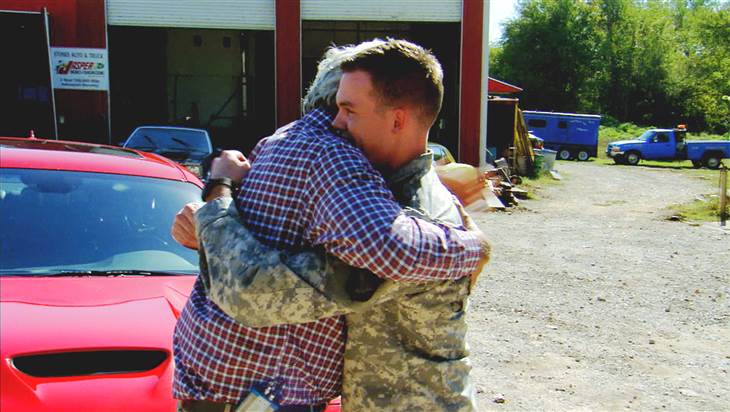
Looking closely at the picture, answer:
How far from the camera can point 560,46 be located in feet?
Result: 213

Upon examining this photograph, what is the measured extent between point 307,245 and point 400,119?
369 mm

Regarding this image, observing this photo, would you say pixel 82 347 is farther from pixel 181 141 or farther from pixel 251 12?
pixel 251 12

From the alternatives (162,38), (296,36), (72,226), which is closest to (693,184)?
(296,36)

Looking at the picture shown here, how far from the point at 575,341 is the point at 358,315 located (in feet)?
16.0

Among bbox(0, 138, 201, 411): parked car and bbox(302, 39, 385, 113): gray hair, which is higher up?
bbox(302, 39, 385, 113): gray hair

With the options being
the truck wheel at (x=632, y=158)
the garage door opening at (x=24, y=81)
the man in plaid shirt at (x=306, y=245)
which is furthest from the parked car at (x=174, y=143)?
the truck wheel at (x=632, y=158)

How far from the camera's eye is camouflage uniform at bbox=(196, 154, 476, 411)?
65.9 inches

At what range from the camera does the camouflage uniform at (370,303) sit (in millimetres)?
1674

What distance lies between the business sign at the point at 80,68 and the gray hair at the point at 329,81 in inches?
688

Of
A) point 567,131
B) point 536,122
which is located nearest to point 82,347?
point 536,122

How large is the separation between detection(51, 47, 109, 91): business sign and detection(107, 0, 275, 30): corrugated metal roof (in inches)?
58.4

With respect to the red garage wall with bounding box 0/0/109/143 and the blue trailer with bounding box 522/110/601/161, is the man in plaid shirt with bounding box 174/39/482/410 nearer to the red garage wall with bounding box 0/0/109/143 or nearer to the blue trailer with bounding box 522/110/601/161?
the red garage wall with bounding box 0/0/109/143

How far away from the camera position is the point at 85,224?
3.56m

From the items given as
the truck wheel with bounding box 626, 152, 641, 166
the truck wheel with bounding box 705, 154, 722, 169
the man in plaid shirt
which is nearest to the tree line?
the truck wheel with bounding box 626, 152, 641, 166
